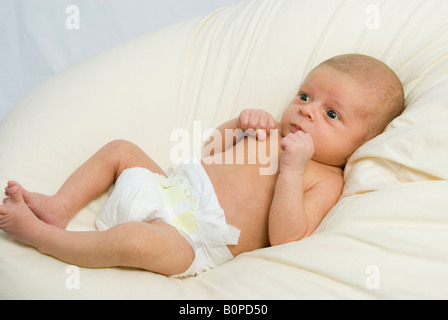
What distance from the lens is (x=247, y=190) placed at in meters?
1.54

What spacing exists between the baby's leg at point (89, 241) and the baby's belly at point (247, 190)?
26cm

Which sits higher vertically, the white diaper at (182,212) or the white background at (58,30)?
the white background at (58,30)

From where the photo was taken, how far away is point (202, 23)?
6.90 ft

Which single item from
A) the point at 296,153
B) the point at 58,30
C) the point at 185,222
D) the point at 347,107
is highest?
the point at 58,30

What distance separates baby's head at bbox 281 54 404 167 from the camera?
5.13ft

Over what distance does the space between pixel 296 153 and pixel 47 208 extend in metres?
0.72

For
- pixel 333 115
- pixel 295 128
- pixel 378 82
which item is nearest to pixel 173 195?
pixel 295 128

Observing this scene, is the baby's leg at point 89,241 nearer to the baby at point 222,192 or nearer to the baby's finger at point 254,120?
the baby at point 222,192

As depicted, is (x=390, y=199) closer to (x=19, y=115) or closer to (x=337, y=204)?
(x=337, y=204)

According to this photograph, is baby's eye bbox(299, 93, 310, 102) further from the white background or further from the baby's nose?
the white background

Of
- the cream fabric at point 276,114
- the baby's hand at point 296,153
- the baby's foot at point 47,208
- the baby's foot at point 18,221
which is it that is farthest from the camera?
the baby's hand at point 296,153

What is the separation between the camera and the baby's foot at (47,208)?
4.56ft

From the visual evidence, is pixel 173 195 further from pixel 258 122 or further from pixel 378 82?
pixel 378 82

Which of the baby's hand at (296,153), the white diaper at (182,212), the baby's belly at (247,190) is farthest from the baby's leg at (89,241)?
the baby's hand at (296,153)
